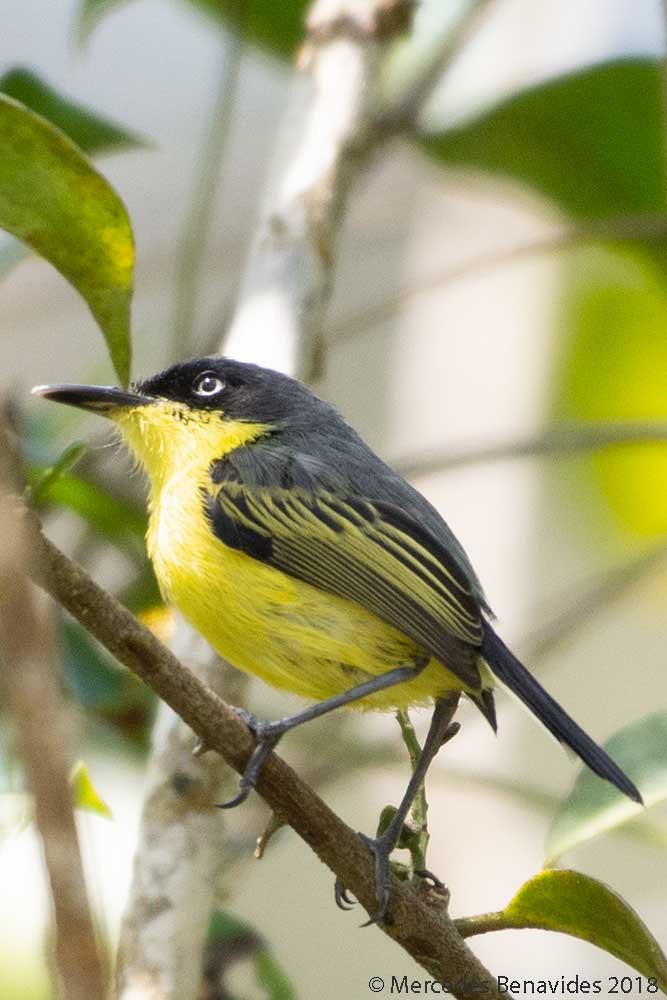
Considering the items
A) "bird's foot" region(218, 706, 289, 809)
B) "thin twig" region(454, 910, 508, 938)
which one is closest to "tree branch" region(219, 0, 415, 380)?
"bird's foot" region(218, 706, 289, 809)

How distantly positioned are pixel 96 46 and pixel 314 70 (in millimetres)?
4098

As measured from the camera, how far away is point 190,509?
223 cm

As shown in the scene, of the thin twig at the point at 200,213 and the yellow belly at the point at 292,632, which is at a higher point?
the thin twig at the point at 200,213

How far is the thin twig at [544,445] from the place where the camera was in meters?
3.18

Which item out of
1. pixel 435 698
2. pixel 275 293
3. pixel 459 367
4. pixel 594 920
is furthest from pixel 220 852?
pixel 459 367

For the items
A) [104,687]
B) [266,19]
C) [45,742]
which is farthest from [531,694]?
[266,19]

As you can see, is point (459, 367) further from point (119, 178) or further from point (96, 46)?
point (96, 46)

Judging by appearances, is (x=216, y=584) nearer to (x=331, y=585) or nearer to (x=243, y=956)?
(x=331, y=585)

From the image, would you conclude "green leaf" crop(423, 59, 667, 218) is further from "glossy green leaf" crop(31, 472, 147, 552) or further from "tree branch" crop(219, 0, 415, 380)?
"glossy green leaf" crop(31, 472, 147, 552)

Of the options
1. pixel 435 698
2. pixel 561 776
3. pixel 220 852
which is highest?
pixel 435 698

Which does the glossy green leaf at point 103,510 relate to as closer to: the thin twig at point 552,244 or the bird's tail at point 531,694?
the thin twig at point 552,244

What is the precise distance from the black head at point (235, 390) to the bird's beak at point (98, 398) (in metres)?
0.06

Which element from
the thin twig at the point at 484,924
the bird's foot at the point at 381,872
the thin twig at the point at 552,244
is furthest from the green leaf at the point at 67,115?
the thin twig at the point at 484,924

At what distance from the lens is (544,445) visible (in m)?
3.27
